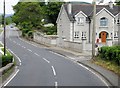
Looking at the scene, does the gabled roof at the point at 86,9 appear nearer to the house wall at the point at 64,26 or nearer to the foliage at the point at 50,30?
the house wall at the point at 64,26

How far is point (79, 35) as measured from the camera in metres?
65.8

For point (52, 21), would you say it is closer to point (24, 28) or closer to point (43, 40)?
point (24, 28)

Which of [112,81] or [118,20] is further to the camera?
[118,20]

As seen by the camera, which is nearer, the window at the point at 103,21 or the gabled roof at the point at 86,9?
the window at the point at 103,21

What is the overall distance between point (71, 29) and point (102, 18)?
231 inches

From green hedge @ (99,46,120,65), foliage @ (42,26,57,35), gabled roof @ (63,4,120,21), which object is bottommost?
green hedge @ (99,46,120,65)

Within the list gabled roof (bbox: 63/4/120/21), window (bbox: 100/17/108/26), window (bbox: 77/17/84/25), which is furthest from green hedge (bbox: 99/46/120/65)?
gabled roof (bbox: 63/4/120/21)

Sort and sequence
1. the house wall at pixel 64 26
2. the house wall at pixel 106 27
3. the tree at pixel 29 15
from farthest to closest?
the tree at pixel 29 15
the house wall at pixel 64 26
the house wall at pixel 106 27

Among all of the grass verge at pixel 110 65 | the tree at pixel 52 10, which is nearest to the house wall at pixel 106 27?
the tree at pixel 52 10

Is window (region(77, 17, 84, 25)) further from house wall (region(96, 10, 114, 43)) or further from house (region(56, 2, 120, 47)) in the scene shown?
house wall (region(96, 10, 114, 43))

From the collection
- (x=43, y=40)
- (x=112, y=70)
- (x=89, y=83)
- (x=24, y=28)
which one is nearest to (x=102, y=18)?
(x=43, y=40)

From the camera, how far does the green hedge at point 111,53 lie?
26.7 metres

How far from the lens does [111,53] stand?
95.8 ft

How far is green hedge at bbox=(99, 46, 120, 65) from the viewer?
2667cm
